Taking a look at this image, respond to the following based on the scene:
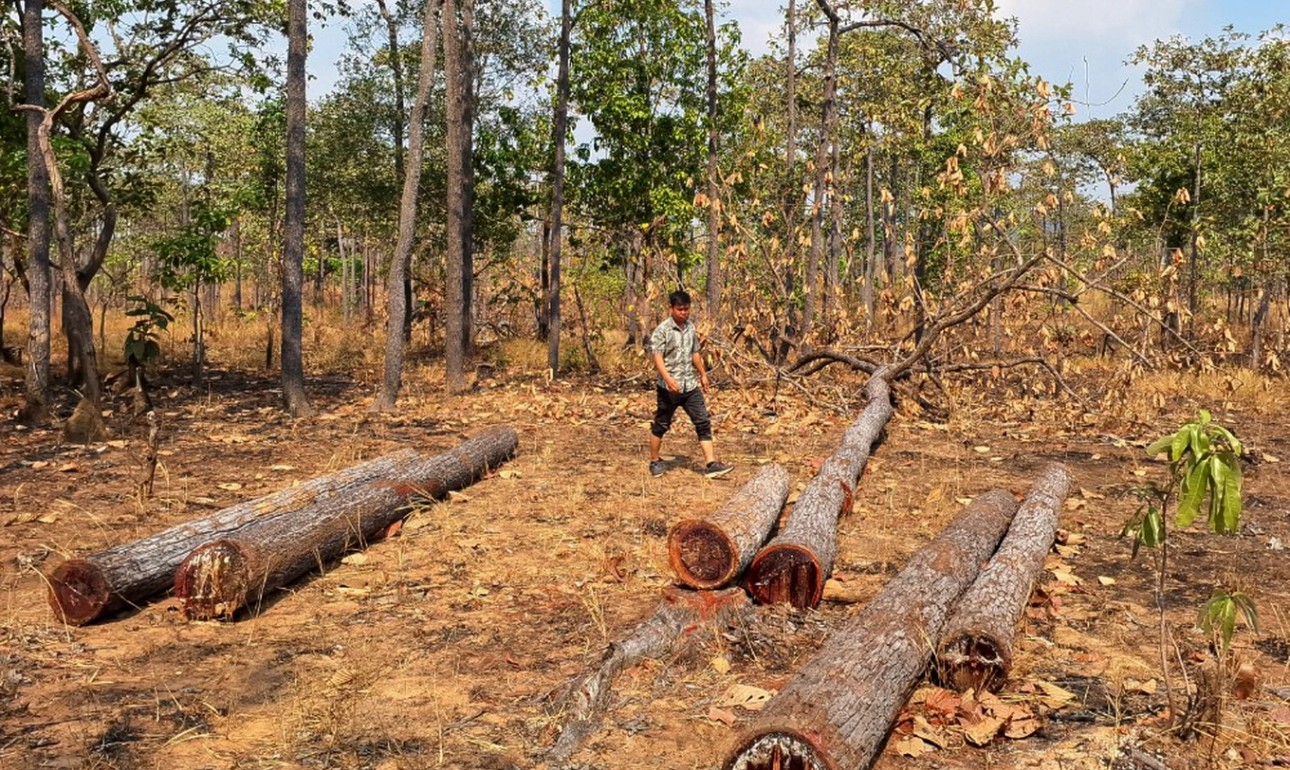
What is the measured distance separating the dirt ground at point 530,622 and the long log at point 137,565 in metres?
0.12

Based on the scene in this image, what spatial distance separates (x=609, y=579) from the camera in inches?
235

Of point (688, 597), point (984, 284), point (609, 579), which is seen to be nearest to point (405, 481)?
point (609, 579)

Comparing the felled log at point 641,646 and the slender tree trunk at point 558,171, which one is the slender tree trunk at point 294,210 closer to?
the slender tree trunk at point 558,171

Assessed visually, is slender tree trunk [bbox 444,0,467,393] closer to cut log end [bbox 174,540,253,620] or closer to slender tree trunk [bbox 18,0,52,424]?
slender tree trunk [bbox 18,0,52,424]

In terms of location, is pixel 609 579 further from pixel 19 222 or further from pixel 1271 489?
pixel 19 222

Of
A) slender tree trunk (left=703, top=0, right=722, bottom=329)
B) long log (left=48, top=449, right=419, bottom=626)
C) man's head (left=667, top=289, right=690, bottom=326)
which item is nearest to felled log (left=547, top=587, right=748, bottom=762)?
long log (left=48, top=449, right=419, bottom=626)

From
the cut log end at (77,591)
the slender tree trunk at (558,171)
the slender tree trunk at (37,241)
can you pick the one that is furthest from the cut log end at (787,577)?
the slender tree trunk at (558,171)

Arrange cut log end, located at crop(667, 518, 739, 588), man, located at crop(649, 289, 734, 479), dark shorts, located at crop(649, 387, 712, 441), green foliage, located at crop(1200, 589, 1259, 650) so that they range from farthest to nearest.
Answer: dark shorts, located at crop(649, 387, 712, 441)
man, located at crop(649, 289, 734, 479)
cut log end, located at crop(667, 518, 739, 588)
green foliage, located at crop(1200, 589, 1259, 650)

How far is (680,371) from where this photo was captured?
859 cm

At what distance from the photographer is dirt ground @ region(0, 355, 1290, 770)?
3.78 meters

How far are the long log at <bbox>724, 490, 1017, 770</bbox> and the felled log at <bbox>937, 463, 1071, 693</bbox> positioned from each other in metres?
0.12

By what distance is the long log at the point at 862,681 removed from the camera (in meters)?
3.29

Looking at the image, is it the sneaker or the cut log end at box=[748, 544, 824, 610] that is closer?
the cut log end at box=[748, 544, 824, 610]

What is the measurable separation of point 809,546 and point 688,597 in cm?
80
